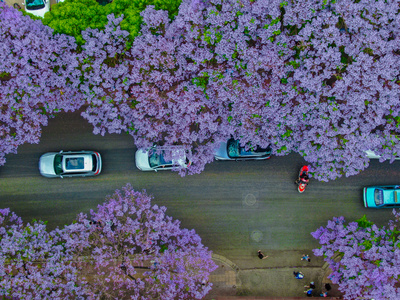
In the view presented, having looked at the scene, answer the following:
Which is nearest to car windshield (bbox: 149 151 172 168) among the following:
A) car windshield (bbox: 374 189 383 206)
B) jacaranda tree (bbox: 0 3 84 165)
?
jacaranda tree (bbox: 0 3 84 165)

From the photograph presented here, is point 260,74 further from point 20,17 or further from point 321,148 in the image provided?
point 20,17

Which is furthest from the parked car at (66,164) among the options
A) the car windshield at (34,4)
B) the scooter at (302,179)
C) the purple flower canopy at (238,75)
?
the scooter at (302,179)

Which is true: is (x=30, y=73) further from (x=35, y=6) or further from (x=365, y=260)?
(x=365, y=260)

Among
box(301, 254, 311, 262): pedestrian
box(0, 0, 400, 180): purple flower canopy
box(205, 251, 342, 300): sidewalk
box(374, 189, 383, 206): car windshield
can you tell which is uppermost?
box(0, 0, 400, 180): purple flower canopy

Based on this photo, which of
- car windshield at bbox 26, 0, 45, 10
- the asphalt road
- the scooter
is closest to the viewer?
the scooter

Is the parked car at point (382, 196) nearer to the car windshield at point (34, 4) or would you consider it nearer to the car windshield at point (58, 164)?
the car windshield at point (58, 164)

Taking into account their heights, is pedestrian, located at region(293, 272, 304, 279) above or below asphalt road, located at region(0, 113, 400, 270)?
below

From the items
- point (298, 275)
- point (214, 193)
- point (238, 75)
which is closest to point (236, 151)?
point (214, 193)

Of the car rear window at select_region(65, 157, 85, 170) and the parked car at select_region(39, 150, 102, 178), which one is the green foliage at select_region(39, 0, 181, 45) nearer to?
the parked car at select_region(39, 150, 102, 178)
